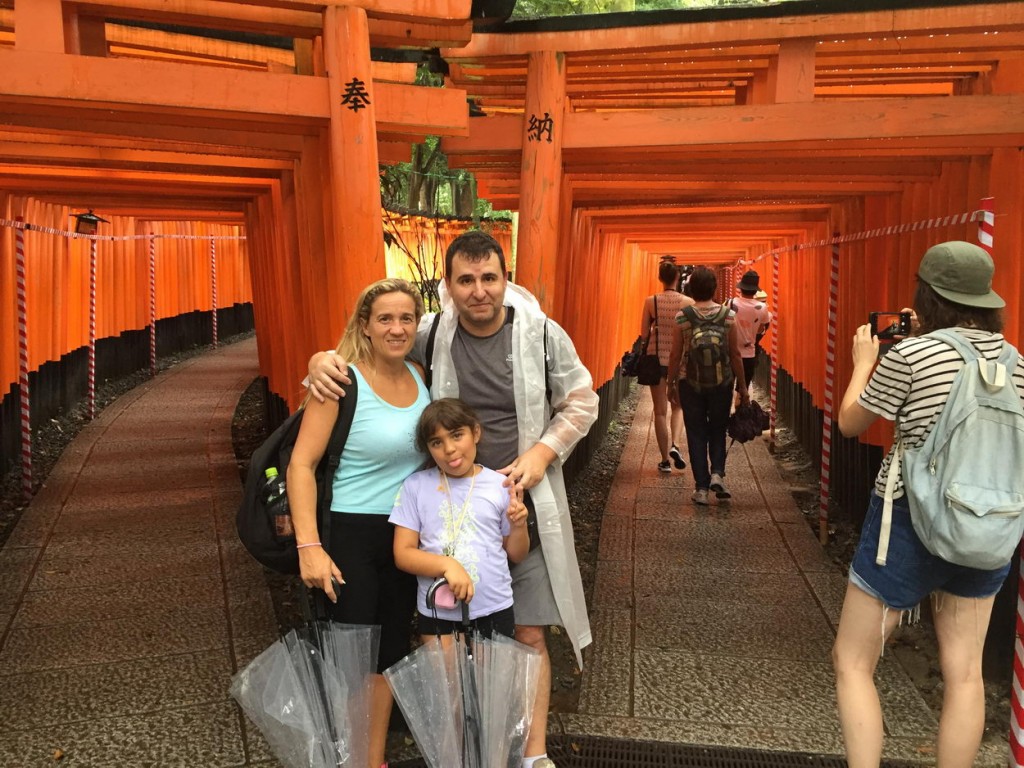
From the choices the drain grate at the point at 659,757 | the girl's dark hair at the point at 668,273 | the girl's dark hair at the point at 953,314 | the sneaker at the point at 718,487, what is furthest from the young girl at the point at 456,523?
the girl's dark hair at the point at 668,273

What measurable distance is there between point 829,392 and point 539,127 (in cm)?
341

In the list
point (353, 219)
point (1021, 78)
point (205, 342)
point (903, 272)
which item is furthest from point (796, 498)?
point (205, 342)

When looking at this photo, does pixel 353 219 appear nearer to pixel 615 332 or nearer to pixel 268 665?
pixel 268 665

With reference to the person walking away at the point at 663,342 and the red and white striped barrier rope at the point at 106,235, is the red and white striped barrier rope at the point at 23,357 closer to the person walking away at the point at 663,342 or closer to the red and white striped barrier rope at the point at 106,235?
the red and white striped barrier rope at the point at 106,235

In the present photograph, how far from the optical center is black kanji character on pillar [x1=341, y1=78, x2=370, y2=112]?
4570 millimetres

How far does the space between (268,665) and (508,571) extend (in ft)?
2.68

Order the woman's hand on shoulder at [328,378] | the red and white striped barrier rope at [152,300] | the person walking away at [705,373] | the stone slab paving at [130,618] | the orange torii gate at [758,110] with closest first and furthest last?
the woman's hand on shoulder at [328,378] < the stone slab paving at [130,618] < the orange torii gate at [758,110] < the person walking away at [705,373] < the red and white striped barrier rope at [152,300]

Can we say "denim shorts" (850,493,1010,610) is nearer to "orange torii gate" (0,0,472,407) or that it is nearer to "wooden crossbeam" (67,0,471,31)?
"orange torii gate" (0,0,472,407)

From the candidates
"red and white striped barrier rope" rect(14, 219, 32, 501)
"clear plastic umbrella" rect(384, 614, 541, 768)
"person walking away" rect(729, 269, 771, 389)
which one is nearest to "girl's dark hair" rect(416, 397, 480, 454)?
"clear plastic umbrella" rect(384, 614, 541, 768)

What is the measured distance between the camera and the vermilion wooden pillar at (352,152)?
14.9ft

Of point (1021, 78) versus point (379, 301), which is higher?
point (1021, 78)

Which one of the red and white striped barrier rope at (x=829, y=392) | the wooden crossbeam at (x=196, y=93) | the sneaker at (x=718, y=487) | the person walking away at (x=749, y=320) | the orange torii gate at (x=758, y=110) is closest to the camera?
the wooden crossbeam at (x=196, y=93)

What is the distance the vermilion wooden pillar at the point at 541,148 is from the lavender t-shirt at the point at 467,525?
2.49 m

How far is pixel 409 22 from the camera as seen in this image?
4.79 m
